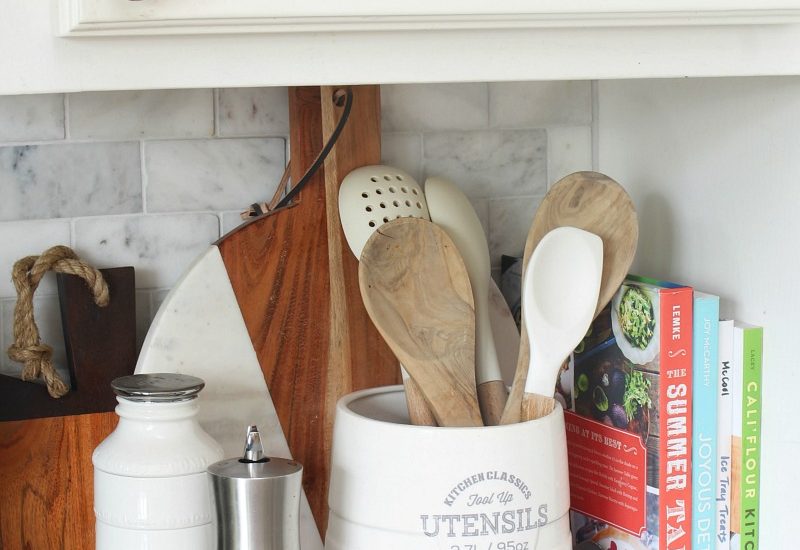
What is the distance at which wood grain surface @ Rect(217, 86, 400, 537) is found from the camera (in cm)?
92

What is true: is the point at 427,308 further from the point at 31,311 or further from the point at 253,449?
the point at 31,311

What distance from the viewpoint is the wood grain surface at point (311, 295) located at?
3.02 ft

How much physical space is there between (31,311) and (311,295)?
0.80 feet

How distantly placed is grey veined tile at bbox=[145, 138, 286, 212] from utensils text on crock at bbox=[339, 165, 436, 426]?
10 centimetres

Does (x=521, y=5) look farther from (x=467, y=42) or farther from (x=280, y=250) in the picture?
(x=280, y=250)

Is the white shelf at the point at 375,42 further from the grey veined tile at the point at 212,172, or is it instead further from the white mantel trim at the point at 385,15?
the grey veined tile at the point at 212,172

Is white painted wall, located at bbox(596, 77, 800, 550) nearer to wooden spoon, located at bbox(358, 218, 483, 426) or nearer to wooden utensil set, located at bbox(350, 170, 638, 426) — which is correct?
wooden utensil set, located at bbox(350, 170, 638, 426)

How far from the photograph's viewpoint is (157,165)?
3.12 ft

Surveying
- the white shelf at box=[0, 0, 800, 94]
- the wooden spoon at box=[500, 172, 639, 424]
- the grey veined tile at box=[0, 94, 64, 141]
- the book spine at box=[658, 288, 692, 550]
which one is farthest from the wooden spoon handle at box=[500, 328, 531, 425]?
the grey veined tile at box=[0, 94, 64, 141]

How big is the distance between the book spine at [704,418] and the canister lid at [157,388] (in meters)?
0.41

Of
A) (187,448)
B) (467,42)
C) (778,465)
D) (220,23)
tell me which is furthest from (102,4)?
(778,465)

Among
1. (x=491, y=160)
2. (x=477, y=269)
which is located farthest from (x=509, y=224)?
(x=477, y=269)

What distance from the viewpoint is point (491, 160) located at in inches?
41.9

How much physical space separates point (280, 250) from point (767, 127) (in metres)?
0.43
